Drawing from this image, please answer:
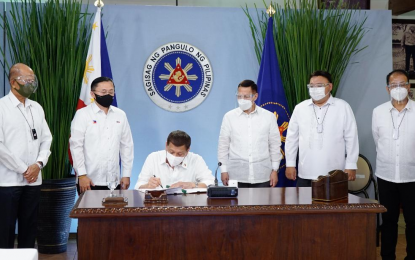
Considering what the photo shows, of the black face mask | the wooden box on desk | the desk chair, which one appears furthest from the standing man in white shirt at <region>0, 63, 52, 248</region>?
the desk chair

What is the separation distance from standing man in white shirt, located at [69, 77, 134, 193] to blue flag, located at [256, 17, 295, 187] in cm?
166

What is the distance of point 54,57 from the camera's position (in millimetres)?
5266

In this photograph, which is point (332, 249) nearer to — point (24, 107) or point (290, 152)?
point (290, 152)

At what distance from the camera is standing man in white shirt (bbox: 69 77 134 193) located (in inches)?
179

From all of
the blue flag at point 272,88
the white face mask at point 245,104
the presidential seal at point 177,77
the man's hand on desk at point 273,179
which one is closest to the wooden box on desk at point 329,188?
the man's hand on desk at point 273,179

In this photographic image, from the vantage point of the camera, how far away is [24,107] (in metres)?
4.21

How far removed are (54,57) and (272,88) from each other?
86.9 inches

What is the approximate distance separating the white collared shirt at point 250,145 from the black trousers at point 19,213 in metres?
1.64

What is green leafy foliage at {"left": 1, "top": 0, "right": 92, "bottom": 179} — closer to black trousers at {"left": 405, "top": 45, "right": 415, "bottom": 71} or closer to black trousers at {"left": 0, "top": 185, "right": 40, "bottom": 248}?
black trousers at {"left": 0, "top": 185, "right": 40, "bottom": 248}

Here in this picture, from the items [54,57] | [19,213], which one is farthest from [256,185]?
[54,57]

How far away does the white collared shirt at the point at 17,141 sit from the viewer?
403 centimetres

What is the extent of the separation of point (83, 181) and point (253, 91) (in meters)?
1.67

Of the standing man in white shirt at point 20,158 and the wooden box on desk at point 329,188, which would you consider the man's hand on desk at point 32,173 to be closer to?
the standing man in white shirt at point 20,158

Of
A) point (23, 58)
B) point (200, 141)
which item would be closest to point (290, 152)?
point (200, 141)
